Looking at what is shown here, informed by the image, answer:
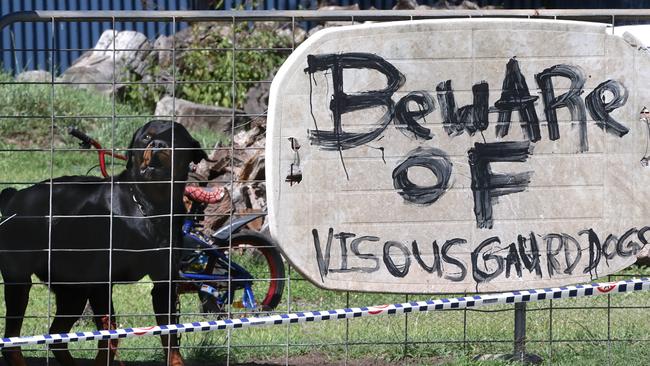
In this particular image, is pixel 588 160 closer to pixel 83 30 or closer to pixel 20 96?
pixel 20 96

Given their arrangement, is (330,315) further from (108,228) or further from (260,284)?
(260,284)

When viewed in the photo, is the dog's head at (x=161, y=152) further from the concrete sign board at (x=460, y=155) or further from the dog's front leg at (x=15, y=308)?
the dog's front leg at (x=15, y=308)

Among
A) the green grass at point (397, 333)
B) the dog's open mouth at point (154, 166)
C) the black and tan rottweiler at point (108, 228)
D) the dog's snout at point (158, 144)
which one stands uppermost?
the dog's snout at point (158, 144)

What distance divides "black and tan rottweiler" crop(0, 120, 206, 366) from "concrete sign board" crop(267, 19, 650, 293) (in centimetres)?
62

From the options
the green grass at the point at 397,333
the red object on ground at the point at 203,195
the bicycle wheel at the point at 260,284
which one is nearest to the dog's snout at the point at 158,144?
the green grass at the point at 397,333

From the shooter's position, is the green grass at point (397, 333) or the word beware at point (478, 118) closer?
the word beware at point (478, 118)

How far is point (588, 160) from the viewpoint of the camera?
16.9 feet

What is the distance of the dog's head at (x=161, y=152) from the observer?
5.21 m

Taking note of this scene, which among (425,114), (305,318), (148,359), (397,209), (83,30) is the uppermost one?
(83,30)

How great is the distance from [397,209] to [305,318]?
0.66 m

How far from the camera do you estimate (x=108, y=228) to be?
17.3ft

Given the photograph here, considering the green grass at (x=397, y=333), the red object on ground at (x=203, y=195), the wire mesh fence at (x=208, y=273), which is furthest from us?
the red object on ground at (x=203, y=195)

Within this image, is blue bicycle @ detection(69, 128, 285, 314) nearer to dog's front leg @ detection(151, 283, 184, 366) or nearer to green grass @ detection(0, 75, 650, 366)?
green grass @ detection(0, 75, 650, 366)

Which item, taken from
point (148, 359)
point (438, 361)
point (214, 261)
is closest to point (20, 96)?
point (214, 261)
